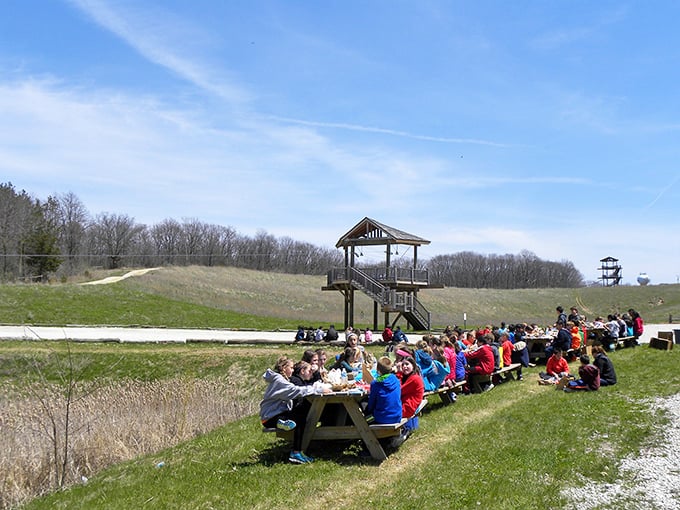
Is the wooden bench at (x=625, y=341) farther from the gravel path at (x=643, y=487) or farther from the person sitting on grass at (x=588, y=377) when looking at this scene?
the gravel path at (x=643, y=487)

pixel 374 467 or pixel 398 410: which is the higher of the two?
pixel 398 410

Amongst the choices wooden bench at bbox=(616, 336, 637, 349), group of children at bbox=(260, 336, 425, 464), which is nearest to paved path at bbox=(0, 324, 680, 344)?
wooden bench at bbox=(616, 336, 637, 349)

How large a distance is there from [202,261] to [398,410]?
313 ft

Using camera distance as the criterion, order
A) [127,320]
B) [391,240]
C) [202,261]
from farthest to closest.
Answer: [202,261], [127,320], [391,240]

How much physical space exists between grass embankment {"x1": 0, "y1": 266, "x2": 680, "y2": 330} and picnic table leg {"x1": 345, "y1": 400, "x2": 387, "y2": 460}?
90.3ft

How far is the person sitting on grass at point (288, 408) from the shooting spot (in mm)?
8461

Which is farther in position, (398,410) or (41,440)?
(41,440)

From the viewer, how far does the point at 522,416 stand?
1040 centimetres

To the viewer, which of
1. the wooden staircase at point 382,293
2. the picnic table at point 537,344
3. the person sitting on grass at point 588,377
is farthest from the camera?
the wooden staircase at point 382,293

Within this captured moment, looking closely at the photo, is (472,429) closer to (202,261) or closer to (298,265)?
(202,261)

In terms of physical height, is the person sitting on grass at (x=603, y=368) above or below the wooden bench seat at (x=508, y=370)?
above

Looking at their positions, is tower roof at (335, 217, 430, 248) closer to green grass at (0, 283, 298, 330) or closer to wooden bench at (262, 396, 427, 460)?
green grass at (0, 283, 298, 330)

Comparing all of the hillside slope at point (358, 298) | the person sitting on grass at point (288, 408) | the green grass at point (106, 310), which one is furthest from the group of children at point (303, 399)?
the hillside slope at point (358, 298)

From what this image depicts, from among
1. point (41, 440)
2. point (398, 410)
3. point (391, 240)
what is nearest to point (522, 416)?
point (398, 410)
